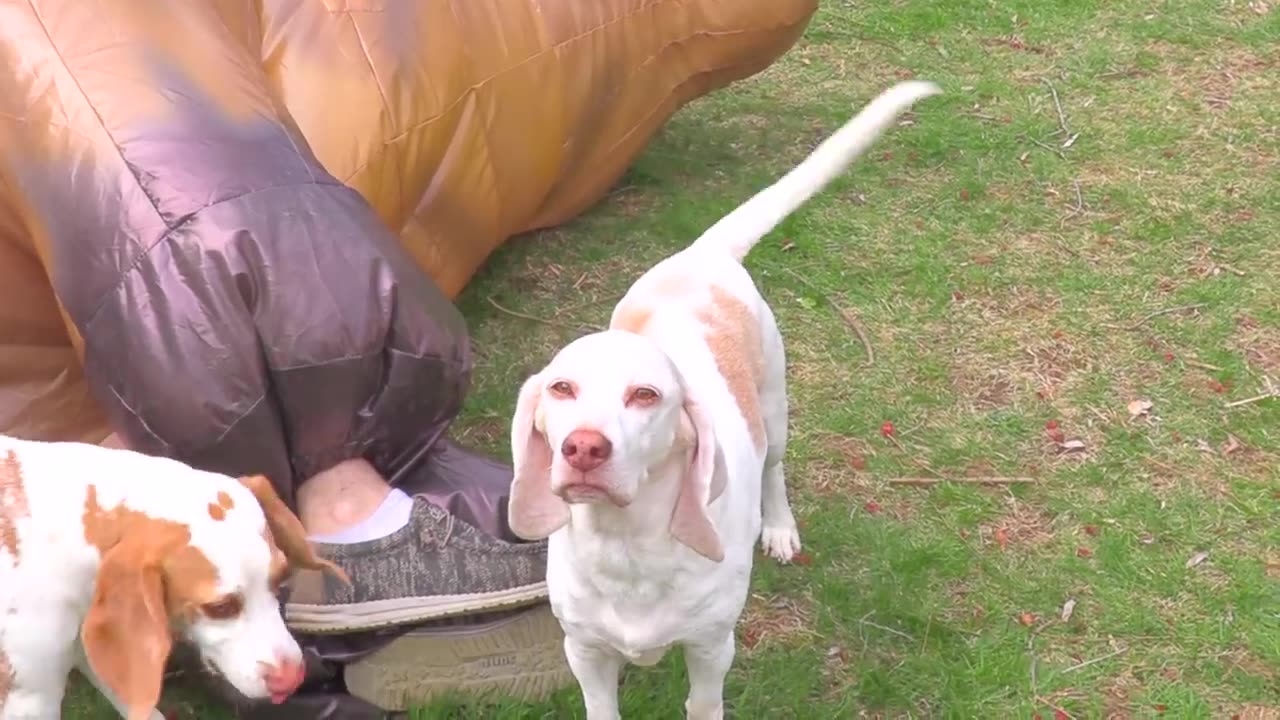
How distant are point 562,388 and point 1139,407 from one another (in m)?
2.56

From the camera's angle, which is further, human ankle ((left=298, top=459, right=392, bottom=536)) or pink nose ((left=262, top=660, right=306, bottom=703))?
human ankle ((left=298, top=459, right=392, bottom=536))

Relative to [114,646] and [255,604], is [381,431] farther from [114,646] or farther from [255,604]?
[114,646]

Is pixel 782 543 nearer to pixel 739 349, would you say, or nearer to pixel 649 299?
pixel 739 349

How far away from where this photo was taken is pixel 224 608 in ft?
7.92

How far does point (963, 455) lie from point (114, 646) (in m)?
2.54

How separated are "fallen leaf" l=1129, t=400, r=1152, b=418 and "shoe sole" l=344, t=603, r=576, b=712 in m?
2.10

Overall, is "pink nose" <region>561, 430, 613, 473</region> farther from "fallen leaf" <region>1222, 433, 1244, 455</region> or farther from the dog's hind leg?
"fallen leaf" <region>1222, 433, 1244, 455</region>

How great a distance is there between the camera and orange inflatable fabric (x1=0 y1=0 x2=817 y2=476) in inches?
109

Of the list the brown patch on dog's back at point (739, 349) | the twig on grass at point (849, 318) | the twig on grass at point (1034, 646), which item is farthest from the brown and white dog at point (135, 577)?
the twig on grass at point (849, 318)

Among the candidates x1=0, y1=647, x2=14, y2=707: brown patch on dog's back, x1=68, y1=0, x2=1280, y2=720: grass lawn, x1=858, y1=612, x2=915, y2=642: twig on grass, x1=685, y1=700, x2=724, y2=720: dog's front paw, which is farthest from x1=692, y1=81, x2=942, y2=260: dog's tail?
x1=0, y1=647, x2=14, y2=707: brown patch on dog's back

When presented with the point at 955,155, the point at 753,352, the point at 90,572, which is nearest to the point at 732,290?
the point at 753,352

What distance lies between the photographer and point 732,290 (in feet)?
9.98

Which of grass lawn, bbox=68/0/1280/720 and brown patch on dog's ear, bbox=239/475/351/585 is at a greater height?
brown patch on dog's ear, bbox=239/475/351/585

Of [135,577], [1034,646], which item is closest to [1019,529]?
[1034,646]
